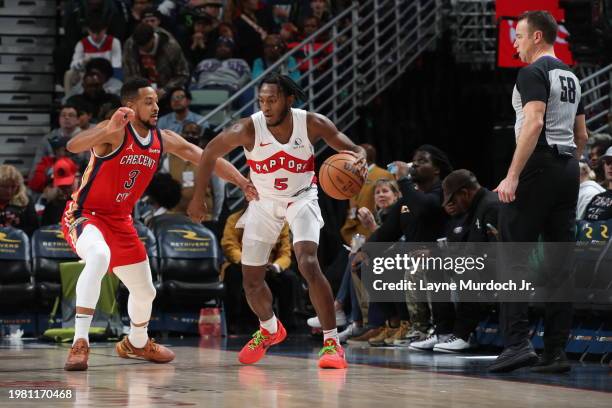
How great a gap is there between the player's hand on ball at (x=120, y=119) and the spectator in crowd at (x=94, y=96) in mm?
6484

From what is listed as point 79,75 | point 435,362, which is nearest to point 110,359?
point 435,362

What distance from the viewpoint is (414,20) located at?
16.0 meters

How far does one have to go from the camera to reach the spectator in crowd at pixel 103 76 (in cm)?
1423

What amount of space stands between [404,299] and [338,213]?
10.1 ft

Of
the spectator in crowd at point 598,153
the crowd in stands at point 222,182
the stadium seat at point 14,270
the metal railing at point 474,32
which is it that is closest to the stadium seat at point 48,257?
the stadium seat at point 14,270

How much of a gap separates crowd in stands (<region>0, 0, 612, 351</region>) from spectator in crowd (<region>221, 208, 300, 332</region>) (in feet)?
0.04

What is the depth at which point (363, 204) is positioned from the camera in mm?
11891

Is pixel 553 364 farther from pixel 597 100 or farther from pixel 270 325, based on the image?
pixel 597 100

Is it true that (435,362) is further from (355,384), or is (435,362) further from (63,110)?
(63,110)

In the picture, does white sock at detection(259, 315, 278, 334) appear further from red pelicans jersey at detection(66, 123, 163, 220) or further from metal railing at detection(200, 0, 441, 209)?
metal railing at detection(200, 0, 441, 209)

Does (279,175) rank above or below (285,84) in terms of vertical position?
below

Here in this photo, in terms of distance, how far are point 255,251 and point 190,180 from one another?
4.40m

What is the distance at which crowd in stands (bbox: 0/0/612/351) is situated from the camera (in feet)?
32.4

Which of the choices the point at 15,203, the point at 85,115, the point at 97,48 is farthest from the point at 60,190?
the point at 97,48
